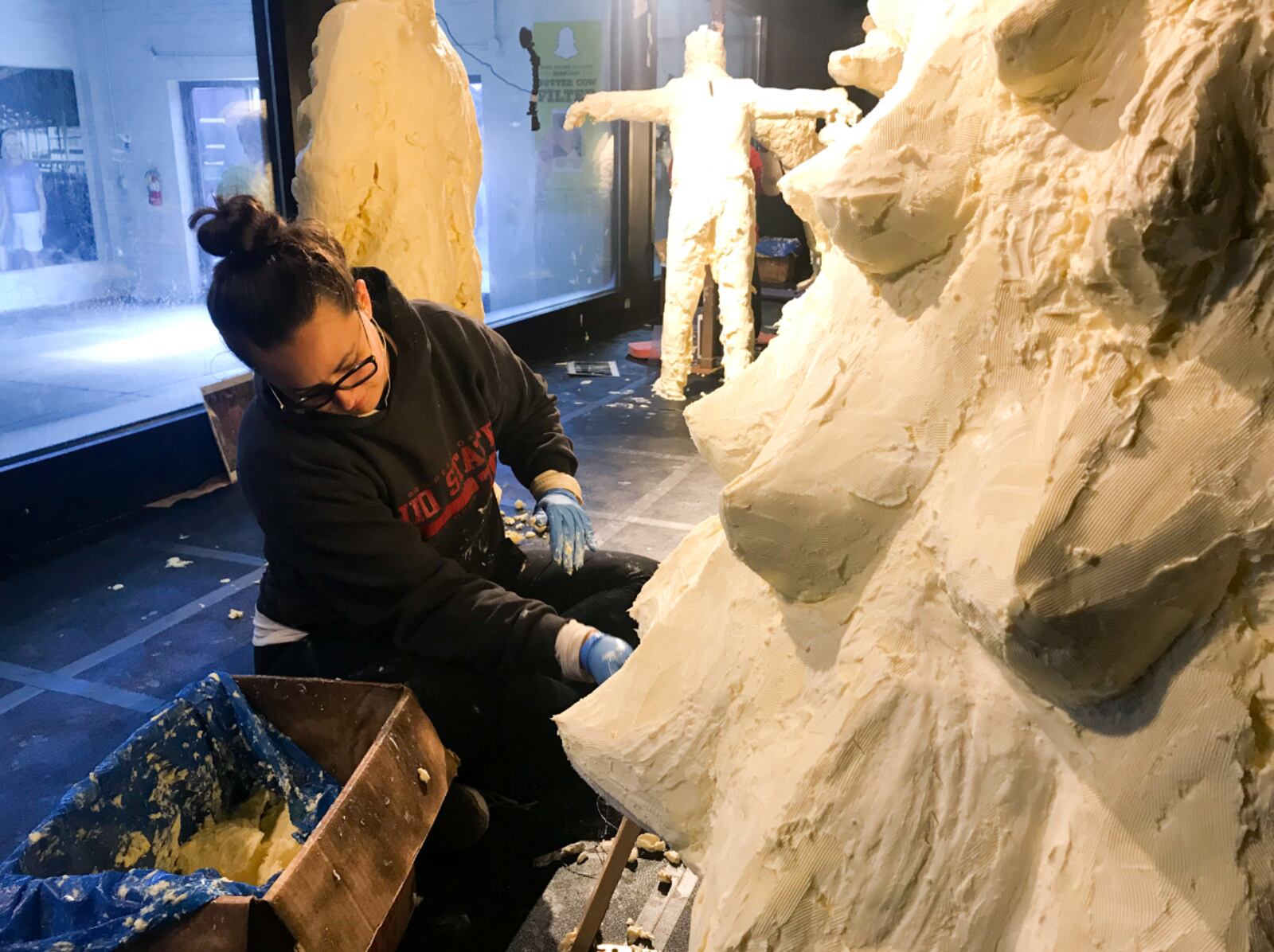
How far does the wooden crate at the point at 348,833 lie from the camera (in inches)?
49.9

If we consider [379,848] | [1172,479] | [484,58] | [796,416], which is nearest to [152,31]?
[484,58]

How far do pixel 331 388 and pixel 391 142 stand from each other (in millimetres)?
1410

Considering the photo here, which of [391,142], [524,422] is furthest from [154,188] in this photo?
[524,422]

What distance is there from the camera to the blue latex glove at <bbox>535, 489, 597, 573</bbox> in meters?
2.19

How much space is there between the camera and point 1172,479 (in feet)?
2.33

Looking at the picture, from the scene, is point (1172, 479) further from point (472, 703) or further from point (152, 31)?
point (152, 31)

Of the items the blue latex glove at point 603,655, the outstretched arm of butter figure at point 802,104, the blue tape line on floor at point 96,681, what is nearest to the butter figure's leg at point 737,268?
the outstretched arm of butter figure at point 802,104

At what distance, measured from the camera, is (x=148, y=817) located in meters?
1.67

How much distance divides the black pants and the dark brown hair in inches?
26.2

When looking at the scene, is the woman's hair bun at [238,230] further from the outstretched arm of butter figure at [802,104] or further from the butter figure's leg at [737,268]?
the outstretched arm of butter figure at [802,104]

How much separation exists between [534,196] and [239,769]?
5.24 m

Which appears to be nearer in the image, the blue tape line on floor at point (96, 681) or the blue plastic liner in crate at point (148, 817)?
the blue plastic liner in crate at point (148, 817)

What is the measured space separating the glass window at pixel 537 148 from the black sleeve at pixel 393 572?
4.26 m

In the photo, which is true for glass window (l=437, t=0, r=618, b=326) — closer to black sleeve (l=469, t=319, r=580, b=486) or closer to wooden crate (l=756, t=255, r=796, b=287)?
wooden crate (l=756, t=255, r=796, b=287)
